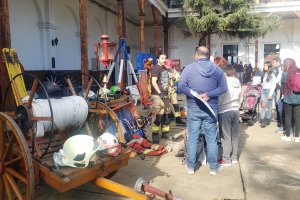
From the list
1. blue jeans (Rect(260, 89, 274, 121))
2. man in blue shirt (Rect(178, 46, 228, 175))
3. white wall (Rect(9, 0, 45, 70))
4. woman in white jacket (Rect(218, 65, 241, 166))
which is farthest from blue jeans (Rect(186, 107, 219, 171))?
white wall (Rect(9, 0, 45, 70))

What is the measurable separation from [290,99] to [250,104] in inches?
85.4

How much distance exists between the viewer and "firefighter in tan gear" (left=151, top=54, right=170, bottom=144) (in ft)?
20.0

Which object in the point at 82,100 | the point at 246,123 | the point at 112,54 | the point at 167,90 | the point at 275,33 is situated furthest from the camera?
the point at 275,33

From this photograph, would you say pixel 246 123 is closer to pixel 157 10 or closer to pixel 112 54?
pixel 112 54

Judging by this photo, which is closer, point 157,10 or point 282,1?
point 157,10

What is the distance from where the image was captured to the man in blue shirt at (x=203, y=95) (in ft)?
13.8

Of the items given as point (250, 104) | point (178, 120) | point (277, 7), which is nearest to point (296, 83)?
point (250, 104)

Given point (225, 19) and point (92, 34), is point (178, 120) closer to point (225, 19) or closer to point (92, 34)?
point (92, 34)

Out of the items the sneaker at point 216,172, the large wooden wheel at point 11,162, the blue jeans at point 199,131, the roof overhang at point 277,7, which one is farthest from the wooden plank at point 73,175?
the roof overhang at point 277,7

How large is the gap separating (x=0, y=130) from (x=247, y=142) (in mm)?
4560

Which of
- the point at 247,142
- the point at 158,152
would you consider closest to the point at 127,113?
the point at 158,152

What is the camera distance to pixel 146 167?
4.66 meters

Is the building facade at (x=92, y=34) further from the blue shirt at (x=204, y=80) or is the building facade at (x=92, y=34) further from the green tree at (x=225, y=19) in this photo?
the blue shirt at (x=204, y=80)

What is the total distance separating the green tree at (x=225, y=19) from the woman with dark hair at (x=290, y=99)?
35.2ft
